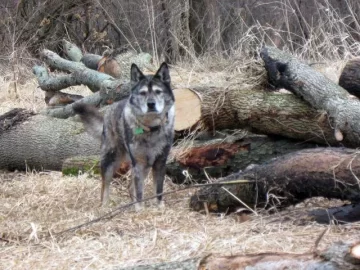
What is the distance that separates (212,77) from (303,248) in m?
6.53

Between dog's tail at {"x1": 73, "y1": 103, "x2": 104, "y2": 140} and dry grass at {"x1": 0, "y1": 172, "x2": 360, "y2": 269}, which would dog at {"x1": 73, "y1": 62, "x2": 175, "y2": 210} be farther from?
dog's tail at {"x1": 73, "y1": 103, "x2": 104, "y2": 140}

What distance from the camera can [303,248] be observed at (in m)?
4.61

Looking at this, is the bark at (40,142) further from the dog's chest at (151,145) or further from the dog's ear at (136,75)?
the dog's ear at (136,75)

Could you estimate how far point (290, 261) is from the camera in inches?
131

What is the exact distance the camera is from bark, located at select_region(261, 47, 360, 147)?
6332 mm

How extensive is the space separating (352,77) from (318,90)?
0.33 meters

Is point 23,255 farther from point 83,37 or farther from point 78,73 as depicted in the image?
point 83,37

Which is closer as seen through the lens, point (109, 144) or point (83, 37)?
point (109, 144)

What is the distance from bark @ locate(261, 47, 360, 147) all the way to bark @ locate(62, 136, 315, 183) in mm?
546

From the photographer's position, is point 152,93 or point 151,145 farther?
point 151,145

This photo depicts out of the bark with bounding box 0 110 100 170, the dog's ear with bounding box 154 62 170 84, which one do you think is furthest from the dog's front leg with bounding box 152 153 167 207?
the bark with bounding box 0 110 100 170

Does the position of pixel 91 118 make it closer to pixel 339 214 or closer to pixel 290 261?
pixel 339 214

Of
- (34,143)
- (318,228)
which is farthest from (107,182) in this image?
(318,228)

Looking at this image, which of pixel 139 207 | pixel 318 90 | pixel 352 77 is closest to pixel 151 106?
pixel 139 207
